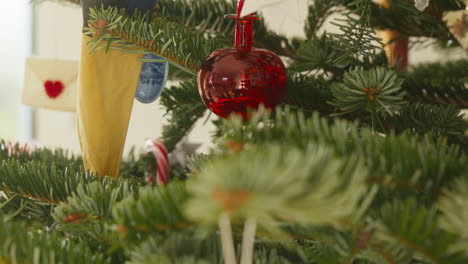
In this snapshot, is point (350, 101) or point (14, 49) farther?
point (14, 49)

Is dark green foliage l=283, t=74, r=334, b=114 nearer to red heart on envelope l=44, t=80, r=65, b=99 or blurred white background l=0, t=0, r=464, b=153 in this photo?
red heart on envelope l=44, t=80, r=65, b=99

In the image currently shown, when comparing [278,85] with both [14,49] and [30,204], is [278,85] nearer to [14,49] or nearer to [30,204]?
[30,204]

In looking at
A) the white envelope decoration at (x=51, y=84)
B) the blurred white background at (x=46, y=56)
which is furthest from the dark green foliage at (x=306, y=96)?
the blurred white background at (x=46, y=56)

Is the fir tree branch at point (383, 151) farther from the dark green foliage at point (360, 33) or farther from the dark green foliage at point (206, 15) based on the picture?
the dark green foliage at point (206, 15)

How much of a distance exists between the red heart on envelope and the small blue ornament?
0.57 ft

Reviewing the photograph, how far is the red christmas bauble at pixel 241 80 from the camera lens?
0.90ft

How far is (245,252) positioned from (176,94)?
271 mm

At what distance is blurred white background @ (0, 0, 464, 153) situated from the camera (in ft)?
3.80

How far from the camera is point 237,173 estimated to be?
122 millimetres

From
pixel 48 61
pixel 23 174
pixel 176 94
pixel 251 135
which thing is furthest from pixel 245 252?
pixel 48 61

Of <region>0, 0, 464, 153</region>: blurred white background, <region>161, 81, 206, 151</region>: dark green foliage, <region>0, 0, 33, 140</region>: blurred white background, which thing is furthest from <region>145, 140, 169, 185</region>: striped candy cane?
<region>0, 0, 33, 140</region>: blurred white background

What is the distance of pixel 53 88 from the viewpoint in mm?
538

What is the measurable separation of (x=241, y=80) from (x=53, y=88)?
341mm

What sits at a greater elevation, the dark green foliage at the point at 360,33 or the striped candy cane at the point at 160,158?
the dark green foliage at the point at 360,33
